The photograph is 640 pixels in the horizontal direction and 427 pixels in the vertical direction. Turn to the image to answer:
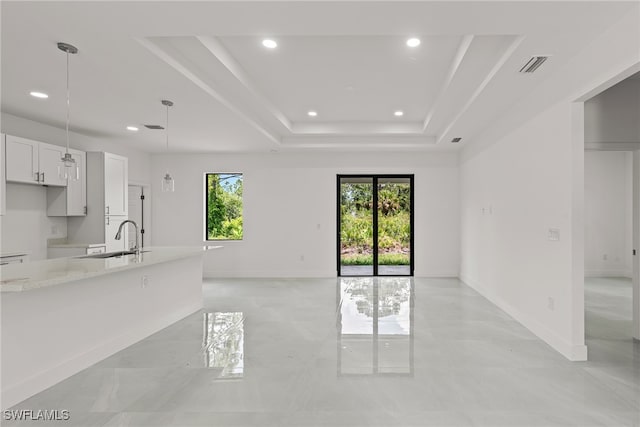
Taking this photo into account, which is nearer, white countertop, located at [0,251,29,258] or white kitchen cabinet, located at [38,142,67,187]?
white countertop, located at [0,251,29,258]

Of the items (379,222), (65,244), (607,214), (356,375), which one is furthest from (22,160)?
(607,214)

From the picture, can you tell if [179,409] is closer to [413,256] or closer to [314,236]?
[314,236]

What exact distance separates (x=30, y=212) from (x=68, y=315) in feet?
9.63

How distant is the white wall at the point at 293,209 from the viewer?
7.08m

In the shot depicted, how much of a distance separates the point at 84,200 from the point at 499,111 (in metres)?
6.27

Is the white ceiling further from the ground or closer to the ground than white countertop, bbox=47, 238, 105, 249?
further from the ground

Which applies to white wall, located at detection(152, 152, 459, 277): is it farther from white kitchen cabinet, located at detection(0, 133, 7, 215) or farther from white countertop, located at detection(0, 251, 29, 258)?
white kitchen cabinet, located at detection(0, 133, 7, 215)

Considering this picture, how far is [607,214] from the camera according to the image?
6848 mm

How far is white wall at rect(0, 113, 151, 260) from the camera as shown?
4426mm

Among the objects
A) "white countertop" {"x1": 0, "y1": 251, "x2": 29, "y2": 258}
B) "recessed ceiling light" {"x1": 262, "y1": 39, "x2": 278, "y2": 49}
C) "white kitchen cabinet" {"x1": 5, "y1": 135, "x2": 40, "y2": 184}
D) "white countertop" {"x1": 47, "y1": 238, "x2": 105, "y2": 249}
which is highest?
"recessed ceiling light" {"x1": 262, "y1": 39, "x2": 278, "y2": 49}

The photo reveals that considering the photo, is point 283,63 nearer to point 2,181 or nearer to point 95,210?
point 2,181

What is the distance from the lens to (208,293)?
5770 mm

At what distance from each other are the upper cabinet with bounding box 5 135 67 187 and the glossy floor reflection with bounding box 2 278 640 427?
2738mm

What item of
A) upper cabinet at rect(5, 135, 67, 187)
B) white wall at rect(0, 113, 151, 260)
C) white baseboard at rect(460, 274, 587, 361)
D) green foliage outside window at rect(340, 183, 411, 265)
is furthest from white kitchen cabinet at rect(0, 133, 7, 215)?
white baseboard at rect(460, 274, 587, 361)
